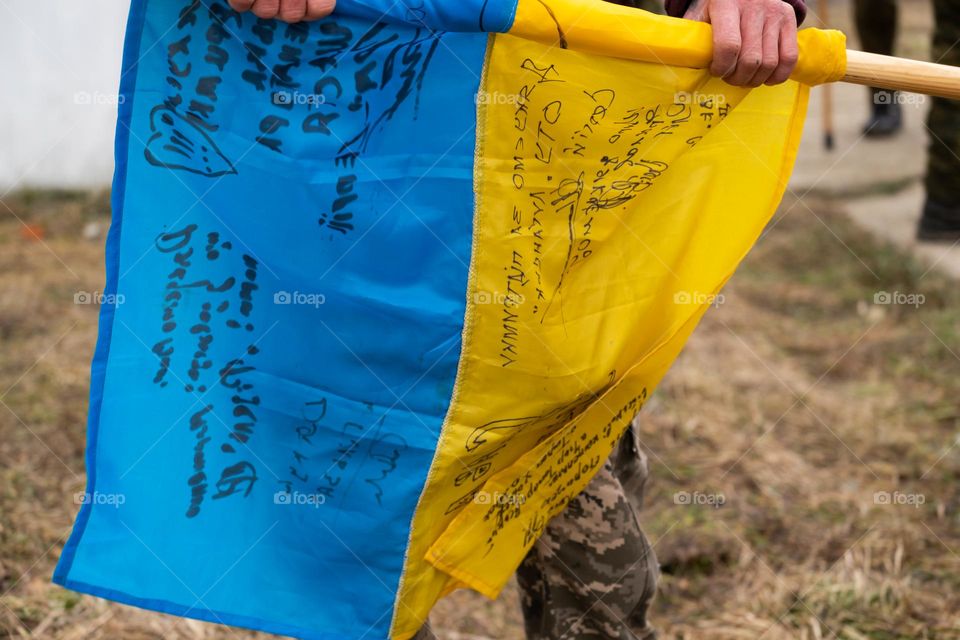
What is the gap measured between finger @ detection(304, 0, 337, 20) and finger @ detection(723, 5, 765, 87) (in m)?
0.68

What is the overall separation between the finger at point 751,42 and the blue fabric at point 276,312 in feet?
1.41

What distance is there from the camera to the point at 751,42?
5.61ft

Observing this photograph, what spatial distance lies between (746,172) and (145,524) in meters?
1.30

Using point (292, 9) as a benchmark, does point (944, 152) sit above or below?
below

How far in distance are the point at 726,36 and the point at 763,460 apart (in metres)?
2.45

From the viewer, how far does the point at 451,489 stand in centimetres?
184

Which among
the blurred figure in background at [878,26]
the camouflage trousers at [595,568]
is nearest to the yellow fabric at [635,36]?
the camouflage trousers at [595,568]

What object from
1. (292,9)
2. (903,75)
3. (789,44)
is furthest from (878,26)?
(292,9)

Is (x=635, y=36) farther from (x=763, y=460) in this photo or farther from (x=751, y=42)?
(x=763, y=460)

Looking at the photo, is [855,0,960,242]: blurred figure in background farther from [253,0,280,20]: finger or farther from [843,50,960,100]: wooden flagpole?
[253,0,280,20]: finger

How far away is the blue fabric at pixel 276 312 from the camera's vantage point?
1.72 m

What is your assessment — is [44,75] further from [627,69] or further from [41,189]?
[627,69]

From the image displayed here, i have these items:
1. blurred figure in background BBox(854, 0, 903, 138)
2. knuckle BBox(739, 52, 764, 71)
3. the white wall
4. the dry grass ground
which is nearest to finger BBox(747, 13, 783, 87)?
knuckle BBox(739, 52, 764, 71)

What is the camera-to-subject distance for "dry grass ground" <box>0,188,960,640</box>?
291 centimetres
